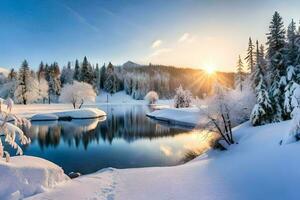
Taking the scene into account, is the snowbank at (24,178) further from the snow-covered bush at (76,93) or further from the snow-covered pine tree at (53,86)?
the snow-covered pine tree at (53,86)

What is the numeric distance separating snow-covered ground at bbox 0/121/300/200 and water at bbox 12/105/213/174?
21.7 ft

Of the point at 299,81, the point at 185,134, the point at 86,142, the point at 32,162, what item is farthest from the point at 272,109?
the point at 32,162

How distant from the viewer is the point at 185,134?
39.6 metres

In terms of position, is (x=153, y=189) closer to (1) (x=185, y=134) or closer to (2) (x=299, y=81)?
(2) (x=299, y=81)

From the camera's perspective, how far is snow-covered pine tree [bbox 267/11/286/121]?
2859 centimetres

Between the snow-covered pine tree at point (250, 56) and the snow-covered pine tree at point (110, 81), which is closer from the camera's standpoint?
the snow-covered pine tree at point (250, 56)

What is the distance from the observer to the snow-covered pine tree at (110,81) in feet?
378

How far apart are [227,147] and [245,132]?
3940mm

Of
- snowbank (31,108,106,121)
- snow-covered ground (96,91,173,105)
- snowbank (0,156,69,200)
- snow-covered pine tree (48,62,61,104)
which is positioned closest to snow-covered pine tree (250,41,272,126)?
snowbank (0,156,69,200)

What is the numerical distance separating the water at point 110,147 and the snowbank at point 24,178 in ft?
24.7

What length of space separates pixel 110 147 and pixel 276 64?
66.0ft

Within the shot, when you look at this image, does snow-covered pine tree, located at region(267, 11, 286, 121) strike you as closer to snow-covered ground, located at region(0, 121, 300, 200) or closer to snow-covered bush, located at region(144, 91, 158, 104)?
snow-covered ground, located at region(0, 121, 300, 200)

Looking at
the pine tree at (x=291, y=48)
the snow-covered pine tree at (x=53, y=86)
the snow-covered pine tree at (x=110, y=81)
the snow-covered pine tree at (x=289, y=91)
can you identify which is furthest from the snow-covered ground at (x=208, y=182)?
the snow-covered pine tree at (x=110, y=81)

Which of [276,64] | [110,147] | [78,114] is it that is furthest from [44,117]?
[276,64]
